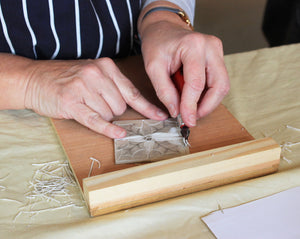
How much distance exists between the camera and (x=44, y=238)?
2.03 ft

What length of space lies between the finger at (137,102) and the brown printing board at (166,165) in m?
0.03

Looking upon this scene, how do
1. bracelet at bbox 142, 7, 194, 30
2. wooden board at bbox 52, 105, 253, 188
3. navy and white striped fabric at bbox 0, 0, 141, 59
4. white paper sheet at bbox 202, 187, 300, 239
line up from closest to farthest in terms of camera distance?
white paper sheet at bbox 202, 187, 300, 239 < wooden board at bbox 52, 105, 253, 188 < navy and white striped fabric at bbox 0, 0, 141, 59 < bracelet at bbox 142, 7, 194, 30

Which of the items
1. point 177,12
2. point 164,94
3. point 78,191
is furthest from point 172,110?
point 177,12

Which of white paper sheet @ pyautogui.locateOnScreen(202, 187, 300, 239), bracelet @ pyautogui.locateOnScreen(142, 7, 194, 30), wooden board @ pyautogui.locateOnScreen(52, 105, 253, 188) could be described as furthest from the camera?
bracelet @ pyautogui.locateOnScreen(142, 7, 194, 30)

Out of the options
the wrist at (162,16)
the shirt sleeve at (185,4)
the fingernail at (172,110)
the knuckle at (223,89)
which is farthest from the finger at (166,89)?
the shirt sleeve at (185,4)

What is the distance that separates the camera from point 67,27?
41.5 inches

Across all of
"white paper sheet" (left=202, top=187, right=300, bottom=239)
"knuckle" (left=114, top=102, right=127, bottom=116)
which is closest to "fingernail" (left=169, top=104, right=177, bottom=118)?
"knuckle" (left=114, top=102, right=127, bottom=116)

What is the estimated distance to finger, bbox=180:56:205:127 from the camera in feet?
2.66

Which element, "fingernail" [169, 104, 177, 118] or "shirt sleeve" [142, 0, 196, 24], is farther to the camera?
"shirt sleeve" [142, 0, 196, 24]

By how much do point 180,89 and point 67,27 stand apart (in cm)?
40

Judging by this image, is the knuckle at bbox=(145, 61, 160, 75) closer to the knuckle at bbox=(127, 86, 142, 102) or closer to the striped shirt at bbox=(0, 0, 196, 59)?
the knuckle at bbox=(127, 86, 142, 102)

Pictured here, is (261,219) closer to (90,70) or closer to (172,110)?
(172,110)

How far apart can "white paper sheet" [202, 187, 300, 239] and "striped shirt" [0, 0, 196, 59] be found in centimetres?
68

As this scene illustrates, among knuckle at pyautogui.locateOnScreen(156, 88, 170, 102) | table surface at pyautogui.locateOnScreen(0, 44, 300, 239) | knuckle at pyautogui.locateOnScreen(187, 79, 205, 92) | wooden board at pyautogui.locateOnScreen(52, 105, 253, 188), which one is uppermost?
knuckle at pyautogui.locateOnScreen(187, 79, 205, 92)
